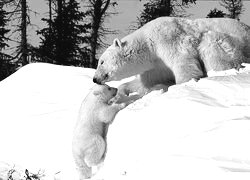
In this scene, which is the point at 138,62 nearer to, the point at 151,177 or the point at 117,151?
the point at 117,151

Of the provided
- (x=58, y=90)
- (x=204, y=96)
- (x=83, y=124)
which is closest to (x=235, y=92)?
(x=204, y=96)

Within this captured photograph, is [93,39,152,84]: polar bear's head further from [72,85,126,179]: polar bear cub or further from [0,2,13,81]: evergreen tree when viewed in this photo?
[0,2,13,81]: evergreen tree

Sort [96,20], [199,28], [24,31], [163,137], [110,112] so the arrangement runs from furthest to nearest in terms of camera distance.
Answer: [96,20] < [24,31] < [199,28] < [110,112] < [163,137]

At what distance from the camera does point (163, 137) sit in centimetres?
502

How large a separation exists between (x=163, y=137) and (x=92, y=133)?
5.33 ft

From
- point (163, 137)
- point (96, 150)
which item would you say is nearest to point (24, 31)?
point (96, 150)

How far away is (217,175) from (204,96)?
1937mm

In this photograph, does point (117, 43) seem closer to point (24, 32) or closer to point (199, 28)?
point (199, 28)

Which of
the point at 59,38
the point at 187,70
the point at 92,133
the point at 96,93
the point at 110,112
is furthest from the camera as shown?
the point at 59,38

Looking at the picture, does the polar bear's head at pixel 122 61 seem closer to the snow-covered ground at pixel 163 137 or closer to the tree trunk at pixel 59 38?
the snow-covered ground at pixel 163 137

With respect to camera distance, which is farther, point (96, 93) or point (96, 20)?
point (96, 20)

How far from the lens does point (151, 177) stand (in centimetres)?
446

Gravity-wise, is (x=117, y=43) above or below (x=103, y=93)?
above

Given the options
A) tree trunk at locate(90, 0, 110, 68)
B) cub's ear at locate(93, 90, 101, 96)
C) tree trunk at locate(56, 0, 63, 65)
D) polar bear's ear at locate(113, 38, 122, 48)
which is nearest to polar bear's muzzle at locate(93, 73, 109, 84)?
polar bear's ear at locate(113, 38, 122, 48)
